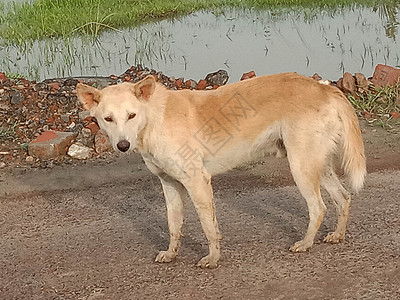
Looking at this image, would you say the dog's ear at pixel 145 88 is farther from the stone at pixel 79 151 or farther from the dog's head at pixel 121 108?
the stone at pixel 79 151

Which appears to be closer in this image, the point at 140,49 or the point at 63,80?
the point at 63,80

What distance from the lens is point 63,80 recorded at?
10.6 meters

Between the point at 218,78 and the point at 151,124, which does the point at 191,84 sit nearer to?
the point at 218,78

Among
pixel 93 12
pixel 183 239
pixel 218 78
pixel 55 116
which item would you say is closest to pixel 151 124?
pixel 183 239

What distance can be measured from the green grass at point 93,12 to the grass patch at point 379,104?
6902 mm

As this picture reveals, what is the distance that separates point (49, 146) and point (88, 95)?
3437mm

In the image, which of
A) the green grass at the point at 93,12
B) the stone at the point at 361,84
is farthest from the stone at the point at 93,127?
the green grass at the point at 93,12

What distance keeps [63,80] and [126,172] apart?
11.2 ft

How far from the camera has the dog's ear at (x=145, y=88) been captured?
4.86 metres

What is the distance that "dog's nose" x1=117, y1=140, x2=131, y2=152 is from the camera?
4625mm

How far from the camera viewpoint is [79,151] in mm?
8258

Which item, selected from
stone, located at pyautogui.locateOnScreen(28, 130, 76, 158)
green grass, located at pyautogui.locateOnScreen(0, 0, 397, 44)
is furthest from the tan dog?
green grass, located at pyautogui.locateOnScreen(0, 0, 397, 44)

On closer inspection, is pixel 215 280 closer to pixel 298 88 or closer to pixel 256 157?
pixel 256 157

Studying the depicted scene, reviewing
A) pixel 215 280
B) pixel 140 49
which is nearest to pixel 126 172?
pixel 215 280
